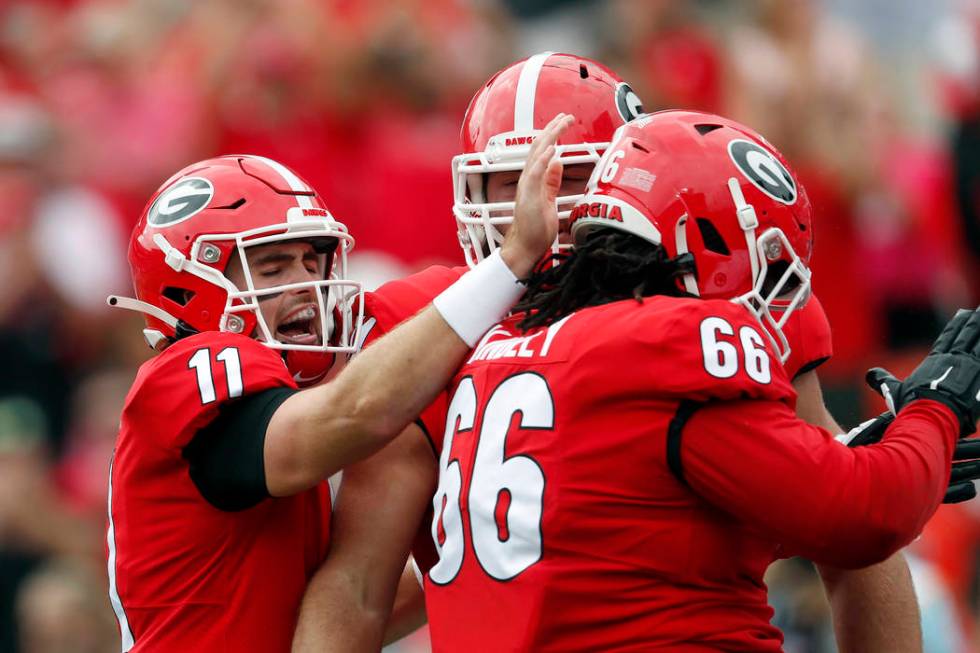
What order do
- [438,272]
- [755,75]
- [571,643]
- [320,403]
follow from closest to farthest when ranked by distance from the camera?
[571,643], [320,403], [438,272], [755,75]

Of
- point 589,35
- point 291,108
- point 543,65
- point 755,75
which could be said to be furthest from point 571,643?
point 589,35

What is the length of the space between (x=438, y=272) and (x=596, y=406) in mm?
1120

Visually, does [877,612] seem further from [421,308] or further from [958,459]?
[421,308]

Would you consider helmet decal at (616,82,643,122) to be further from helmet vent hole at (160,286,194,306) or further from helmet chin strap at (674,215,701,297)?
helmet vent hole at (160,286,194,306)

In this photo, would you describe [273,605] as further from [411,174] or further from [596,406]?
[411,174]

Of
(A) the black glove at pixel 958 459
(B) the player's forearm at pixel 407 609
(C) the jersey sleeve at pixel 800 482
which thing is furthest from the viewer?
(B) the player's forearm at pixel 407 609

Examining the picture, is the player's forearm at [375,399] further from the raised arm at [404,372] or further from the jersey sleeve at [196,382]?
the jersey sleeve at [196,382]

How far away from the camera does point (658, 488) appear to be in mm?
2998

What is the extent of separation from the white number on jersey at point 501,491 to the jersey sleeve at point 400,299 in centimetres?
67

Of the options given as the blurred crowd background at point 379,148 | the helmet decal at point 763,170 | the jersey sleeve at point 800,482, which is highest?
the helmet decal at point 763,170

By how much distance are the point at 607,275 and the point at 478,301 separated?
32 centimetres

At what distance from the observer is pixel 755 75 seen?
7547 mm

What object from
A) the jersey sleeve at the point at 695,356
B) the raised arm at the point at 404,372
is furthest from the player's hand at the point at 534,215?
the jersey sleeve at the point at 695,356

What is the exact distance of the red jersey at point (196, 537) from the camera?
3.53m
